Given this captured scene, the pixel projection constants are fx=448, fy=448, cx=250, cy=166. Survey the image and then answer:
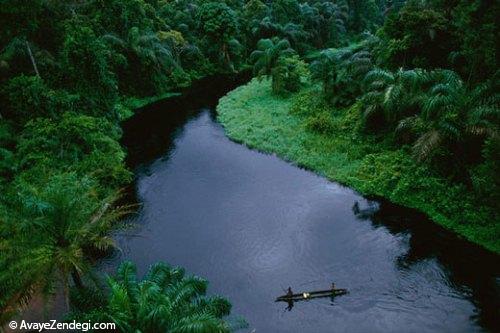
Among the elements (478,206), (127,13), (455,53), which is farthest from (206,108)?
(478,206)

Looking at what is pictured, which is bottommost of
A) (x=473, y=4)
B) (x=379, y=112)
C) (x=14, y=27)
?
(x=379, y=112)

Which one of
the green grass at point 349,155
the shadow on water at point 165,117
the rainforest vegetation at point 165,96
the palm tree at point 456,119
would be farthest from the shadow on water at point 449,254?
the shadow on water at point 165,117

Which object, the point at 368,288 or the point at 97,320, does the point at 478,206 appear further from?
the point at 97,320

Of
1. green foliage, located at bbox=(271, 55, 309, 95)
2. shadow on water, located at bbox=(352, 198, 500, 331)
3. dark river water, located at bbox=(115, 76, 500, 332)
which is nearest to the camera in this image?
dark river water, located at bbox=(115, 76, 500, 332)

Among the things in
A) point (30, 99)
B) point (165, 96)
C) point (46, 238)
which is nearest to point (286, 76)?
point (165, 96)

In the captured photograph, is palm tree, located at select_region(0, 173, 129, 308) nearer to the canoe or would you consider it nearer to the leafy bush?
the canoe

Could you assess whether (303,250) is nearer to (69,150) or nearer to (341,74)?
(69,150)

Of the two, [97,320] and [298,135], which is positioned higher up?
[97,320]

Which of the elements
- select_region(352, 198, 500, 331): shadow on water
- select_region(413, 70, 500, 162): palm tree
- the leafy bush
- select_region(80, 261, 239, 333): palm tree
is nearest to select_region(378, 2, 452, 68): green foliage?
the leafy bush
